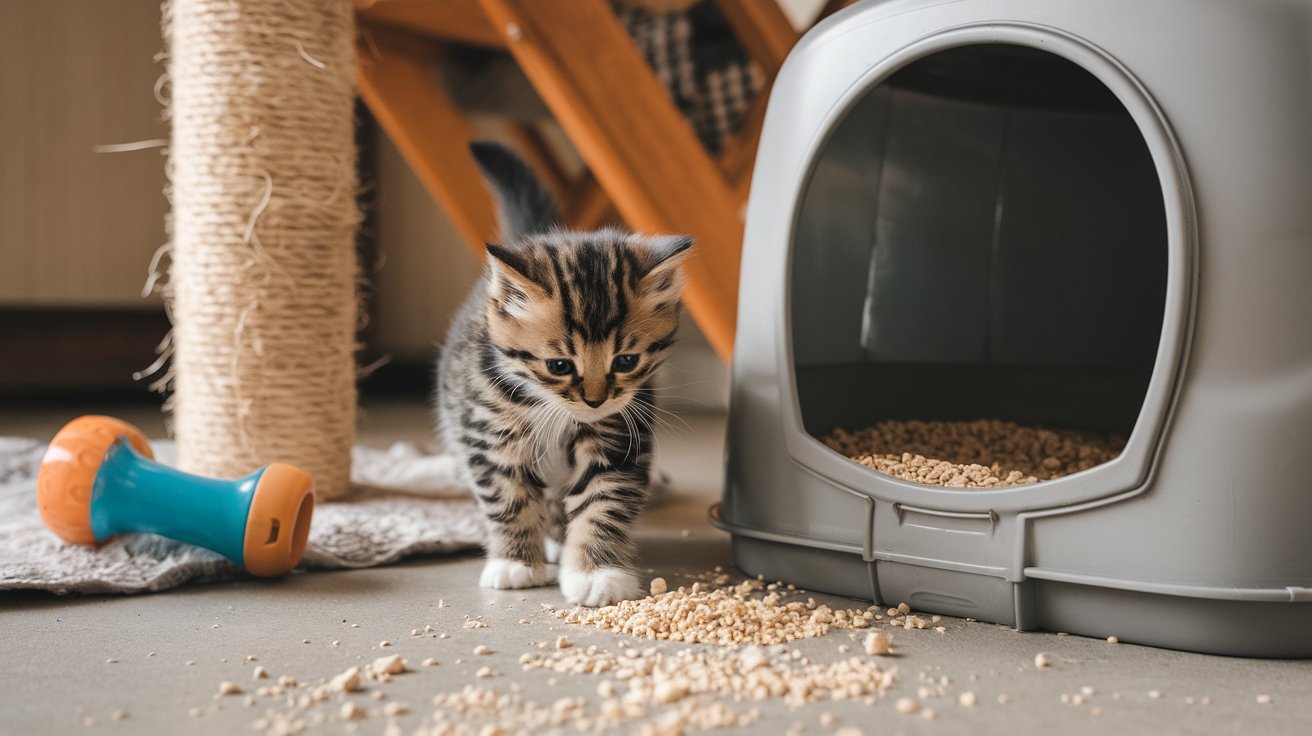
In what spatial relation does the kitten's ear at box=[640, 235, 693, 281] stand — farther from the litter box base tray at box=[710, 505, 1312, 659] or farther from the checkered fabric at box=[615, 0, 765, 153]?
the checkered fabric at box=[615, 0, 765, 153]

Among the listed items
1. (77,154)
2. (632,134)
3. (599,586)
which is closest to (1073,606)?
(599,586)

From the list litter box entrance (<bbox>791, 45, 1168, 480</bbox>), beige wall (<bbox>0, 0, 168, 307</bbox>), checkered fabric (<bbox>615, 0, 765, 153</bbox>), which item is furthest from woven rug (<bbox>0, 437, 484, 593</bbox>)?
beige wall (<bbox>0, 0, 168, 307</bbox>)

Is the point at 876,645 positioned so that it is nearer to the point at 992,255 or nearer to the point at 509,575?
the point at 509,575

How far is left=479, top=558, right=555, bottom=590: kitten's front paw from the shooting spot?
1.35m

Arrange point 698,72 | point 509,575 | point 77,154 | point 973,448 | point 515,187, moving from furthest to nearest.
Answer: point 77,154, point 698,72, point 515,187, point 973,448, point 509,575

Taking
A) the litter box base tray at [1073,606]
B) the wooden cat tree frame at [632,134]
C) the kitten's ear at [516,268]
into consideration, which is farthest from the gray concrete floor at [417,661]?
the wooden cat tree frame at [632,134]

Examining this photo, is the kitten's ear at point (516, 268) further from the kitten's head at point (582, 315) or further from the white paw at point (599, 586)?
the white paw at point (599, 586)

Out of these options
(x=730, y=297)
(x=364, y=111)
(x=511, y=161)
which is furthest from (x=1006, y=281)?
(x=364, y=111)

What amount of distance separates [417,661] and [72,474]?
2.07 feet

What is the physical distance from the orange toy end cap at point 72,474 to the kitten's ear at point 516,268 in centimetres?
60

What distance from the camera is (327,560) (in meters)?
1.43

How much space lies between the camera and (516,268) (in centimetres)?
124

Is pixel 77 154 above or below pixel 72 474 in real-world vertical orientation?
above

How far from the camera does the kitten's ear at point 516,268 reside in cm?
123
